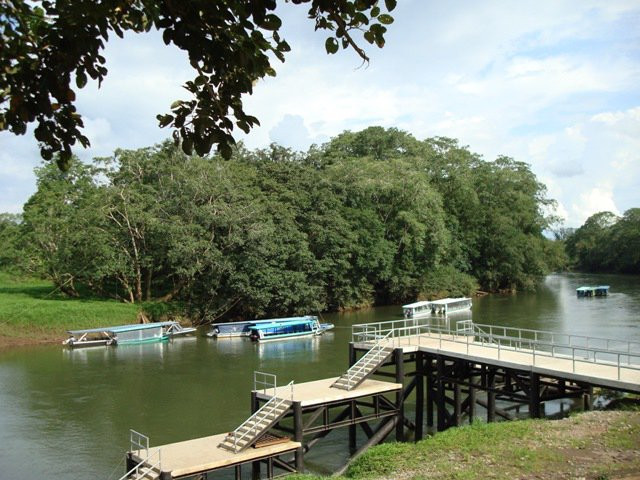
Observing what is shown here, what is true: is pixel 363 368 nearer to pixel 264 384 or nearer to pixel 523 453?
pixel 264 384

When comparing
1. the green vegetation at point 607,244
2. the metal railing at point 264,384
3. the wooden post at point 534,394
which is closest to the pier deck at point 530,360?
the wooden post at point 534,394

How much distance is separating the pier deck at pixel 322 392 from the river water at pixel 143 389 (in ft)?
7.18

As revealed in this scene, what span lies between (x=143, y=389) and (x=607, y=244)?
345 feet

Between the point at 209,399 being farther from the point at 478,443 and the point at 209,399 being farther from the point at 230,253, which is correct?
the point at 230,253

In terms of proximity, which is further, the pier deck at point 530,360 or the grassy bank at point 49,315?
the grassy bank at point 49,315

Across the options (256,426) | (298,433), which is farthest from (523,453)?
(256,426)

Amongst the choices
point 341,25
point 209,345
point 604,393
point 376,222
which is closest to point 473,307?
point 376,222

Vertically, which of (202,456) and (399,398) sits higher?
(399,398)

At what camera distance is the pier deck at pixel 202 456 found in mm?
17188

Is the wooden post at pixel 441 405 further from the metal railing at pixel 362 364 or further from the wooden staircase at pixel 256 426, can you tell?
the wooden staircase at pixel 256 426

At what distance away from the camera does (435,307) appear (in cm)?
6369

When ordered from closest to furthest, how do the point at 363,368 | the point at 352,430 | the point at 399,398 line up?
the point at 352,430, the point at 399,398, the point at 363,368

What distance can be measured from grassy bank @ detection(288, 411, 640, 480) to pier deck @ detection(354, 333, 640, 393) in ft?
4.14

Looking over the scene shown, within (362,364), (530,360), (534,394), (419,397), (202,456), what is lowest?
(202,456)
